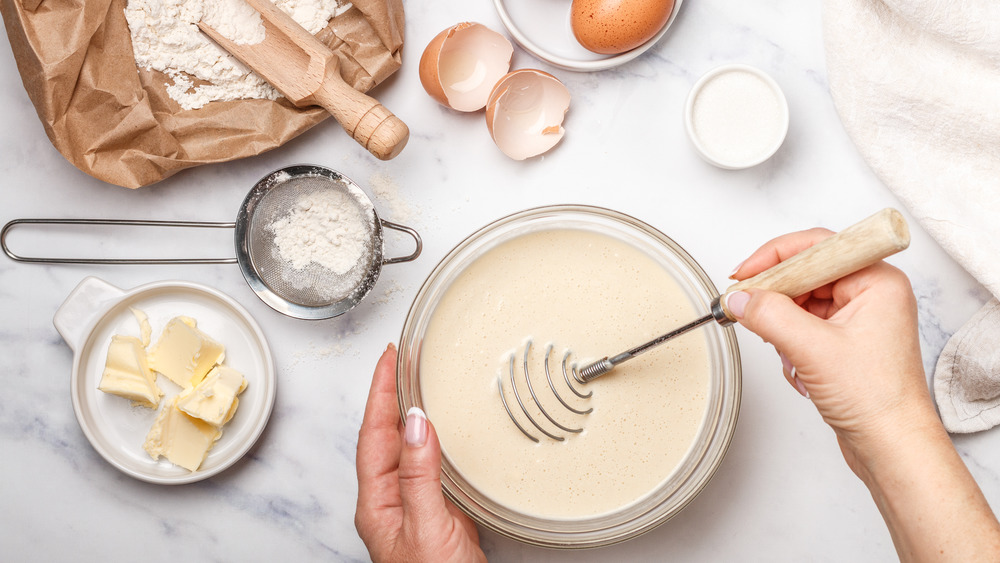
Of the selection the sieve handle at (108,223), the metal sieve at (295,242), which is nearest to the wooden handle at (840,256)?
the metal sieve at (295,242)

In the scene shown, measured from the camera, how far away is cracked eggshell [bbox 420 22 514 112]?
1321 mm

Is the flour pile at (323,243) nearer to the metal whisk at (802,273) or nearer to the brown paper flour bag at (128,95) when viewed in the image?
the brown paper flour bag at (128,95)

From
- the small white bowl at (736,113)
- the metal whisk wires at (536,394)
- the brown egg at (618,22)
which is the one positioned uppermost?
the brown egg at (618,22)

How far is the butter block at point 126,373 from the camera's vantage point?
4.32ft

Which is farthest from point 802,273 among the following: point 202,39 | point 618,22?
point 202,39

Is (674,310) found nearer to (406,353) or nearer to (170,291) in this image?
(406,353)

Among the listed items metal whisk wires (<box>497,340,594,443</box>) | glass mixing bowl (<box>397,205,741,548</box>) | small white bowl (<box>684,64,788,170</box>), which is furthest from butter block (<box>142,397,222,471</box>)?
small white bowl (<box>684,64,788,170</box>)

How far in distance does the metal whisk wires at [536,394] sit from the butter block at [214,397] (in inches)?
21.5

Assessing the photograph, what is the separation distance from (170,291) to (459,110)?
2.29ft

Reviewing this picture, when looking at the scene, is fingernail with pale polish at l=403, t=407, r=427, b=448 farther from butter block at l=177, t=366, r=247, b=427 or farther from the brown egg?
the brown egg

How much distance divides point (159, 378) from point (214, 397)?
0.48 ft

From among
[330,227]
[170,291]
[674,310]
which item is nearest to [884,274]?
[674,310]

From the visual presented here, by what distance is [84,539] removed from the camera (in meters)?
1.41

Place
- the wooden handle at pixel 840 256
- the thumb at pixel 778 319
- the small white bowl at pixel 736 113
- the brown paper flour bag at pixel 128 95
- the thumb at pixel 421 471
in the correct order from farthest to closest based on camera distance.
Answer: the small white bowl at pixel 736 113 → the brown paper flour bag at pixel 128 95 → the thumb at pixel 421 471 → the thumb at pixel 778 319 → the wooden handle at pixel 840 256
